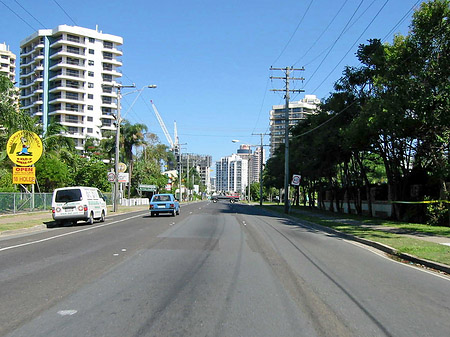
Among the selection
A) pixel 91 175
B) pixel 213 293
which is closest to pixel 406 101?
pixel 213 293

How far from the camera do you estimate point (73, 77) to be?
85250mm

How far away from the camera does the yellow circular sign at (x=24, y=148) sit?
2573 cm

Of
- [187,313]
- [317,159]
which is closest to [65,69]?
[317,159]

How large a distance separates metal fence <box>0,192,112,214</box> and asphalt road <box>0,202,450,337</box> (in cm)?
1727

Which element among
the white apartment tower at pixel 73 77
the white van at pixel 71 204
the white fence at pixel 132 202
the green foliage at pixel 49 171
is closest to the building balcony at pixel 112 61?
the white apartment tower at pixel 73 77

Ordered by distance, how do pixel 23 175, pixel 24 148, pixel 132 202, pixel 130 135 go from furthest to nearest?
pixel 132 202
pixel 130 135
pixel 24 148
pixel 23 175

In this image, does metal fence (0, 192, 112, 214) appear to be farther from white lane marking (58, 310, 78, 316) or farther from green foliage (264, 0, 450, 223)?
white lane marking (58, 310, 78, 316)

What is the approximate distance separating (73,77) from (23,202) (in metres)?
60.3

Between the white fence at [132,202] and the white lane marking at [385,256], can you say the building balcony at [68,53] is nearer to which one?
the white fence at [132,202]

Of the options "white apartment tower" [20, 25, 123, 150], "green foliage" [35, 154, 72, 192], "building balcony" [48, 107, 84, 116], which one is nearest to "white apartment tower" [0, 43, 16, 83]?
"white apartment tower" [20, 25, 123, 150]

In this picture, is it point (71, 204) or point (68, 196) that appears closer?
point (71, 204)

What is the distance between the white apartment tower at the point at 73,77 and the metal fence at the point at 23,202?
170 ft

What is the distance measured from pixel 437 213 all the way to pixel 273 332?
19.5 meters

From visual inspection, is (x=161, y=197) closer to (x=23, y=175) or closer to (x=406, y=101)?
(x=23, y=175)
